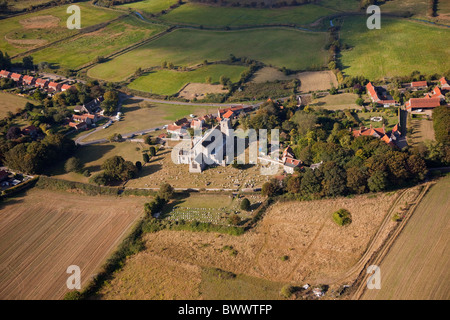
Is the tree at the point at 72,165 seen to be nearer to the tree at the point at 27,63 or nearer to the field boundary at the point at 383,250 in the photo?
the field boundary at the point at 383,250

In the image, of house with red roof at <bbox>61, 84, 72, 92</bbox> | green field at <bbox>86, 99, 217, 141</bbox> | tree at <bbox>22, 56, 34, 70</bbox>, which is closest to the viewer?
green field at <bbox>86, 99, 217, 141</bbox>

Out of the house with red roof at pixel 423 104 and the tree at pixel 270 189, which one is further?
the house with red roof at pixel 423 104

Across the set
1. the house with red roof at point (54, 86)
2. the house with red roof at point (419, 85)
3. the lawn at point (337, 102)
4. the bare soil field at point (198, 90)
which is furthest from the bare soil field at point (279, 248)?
the house with red roof at point (54, 86)

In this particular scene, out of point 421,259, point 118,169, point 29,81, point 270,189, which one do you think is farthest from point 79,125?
point 421,259

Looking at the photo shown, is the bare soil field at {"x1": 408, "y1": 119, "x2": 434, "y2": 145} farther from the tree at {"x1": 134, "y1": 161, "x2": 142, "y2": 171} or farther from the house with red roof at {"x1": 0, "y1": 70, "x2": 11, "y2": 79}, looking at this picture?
the house with red roof at {"x1": 0, "y1": 70, "x2": 11, "y2": 79}

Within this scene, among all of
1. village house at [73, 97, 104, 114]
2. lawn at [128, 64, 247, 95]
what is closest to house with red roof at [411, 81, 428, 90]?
lawn at [128, 64, 247, 95]
